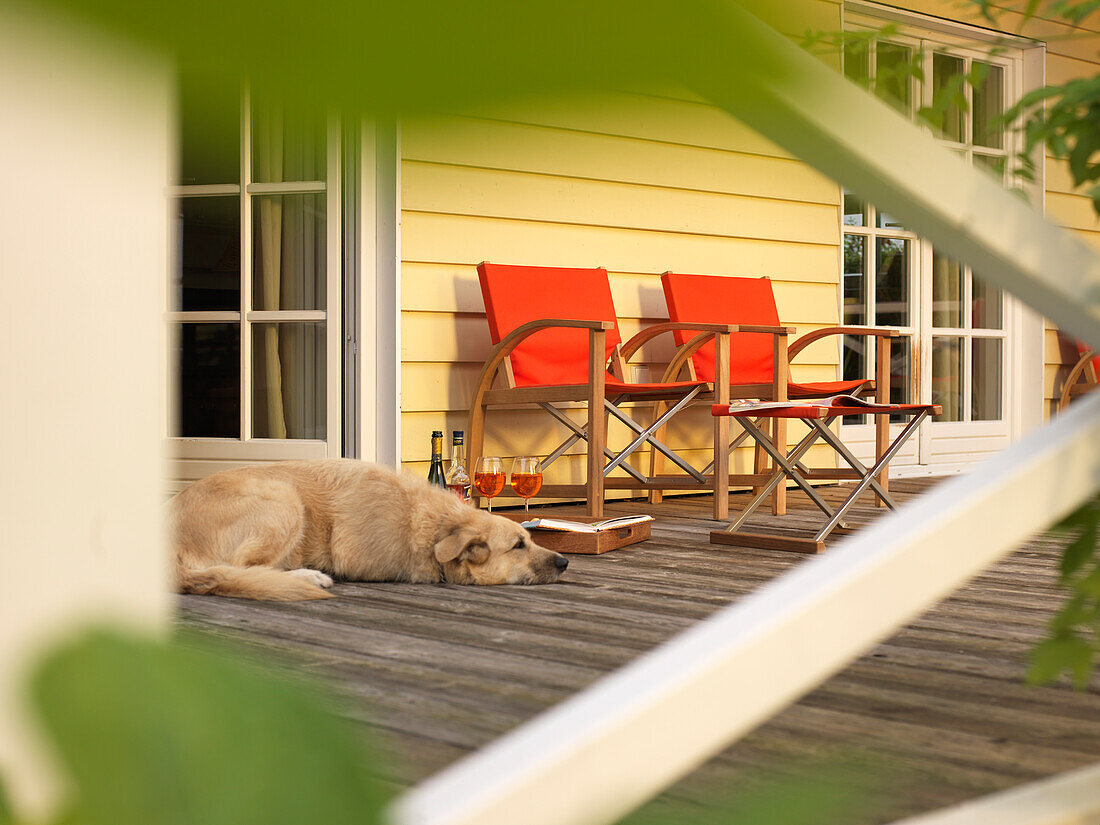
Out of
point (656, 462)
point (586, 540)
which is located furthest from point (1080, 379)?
point (586, 540)

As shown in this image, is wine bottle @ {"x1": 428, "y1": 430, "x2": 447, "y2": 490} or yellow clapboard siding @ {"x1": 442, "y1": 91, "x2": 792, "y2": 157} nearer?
yellow clapboard siding @ {"x1": 442, "y1": 91, "x2": 792, "y2": 157}

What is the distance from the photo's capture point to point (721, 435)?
4410 mm

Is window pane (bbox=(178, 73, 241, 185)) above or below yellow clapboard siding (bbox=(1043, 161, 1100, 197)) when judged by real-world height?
below

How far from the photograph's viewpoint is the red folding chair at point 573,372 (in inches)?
163

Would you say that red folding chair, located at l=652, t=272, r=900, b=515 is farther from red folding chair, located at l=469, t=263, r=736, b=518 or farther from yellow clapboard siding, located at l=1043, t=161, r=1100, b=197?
yellow clapboard siding, located at l=1043, t=161, r=1100, b=197

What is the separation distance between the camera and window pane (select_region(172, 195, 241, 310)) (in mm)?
4348

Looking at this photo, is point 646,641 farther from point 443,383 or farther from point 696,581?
point 443,383

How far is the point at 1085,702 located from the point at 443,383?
3227 mm

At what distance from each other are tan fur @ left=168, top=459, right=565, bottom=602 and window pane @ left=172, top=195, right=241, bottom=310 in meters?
1.61

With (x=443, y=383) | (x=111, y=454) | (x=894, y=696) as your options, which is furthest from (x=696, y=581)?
(x=111, y=454)

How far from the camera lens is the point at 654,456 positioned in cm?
509

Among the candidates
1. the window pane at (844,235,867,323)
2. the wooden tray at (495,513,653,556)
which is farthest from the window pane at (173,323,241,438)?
the window pane at (844,235,867,323)

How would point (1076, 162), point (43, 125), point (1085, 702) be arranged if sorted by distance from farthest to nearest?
point (1085, 702) → point (1076, 162) → point (43, 125)

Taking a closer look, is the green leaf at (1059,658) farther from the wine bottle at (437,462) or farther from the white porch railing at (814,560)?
the wine bottle at (437,462)
